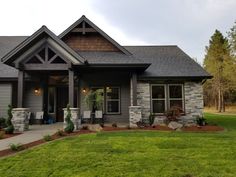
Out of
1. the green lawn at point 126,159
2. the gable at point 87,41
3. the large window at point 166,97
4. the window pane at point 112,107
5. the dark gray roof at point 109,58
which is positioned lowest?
the green lawn at point 126,159

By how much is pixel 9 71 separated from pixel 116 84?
256 inches

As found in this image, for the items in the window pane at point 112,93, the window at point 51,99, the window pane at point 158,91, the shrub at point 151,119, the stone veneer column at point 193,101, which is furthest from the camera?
the window at point 51,99

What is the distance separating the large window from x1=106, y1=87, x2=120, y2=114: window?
223 centimetres

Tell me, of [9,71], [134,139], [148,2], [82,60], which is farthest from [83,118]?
[148,2]

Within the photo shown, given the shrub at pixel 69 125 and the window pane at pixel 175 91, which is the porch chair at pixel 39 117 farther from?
the window pane at pixel 175 91

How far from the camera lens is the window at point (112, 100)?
13.6 meters

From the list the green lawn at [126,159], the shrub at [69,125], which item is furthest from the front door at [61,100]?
the green lawn at [126,159]

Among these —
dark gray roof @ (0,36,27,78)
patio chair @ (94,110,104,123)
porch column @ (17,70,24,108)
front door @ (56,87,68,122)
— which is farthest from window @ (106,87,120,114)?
dark gray roof @ (0,36,27,78)

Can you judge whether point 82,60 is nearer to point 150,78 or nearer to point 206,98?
point 150,78

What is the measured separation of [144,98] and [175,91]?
1.94m

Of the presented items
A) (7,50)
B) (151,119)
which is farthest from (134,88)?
(7,50)

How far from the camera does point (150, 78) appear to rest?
12609 millimetres

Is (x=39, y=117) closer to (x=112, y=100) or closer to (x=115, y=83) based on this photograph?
(x=112, y=100)

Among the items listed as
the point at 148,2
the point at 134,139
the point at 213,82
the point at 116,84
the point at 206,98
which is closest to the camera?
the point at 134,139
